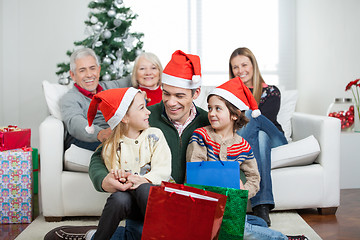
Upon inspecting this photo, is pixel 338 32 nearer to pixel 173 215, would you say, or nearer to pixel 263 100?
pixel 263 100

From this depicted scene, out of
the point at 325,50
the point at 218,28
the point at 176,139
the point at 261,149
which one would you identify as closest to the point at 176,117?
the point at 176,139

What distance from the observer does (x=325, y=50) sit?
4.44 meters

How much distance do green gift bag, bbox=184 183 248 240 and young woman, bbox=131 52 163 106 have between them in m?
1.35

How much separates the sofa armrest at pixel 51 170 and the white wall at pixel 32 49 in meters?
2.80

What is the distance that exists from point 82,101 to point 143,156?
1.07 metres

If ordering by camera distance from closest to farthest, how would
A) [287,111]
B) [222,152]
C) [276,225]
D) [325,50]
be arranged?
[222,152], [276,225], [287,111], [325,50]

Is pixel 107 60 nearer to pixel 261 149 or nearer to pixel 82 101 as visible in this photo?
pixel 82 101

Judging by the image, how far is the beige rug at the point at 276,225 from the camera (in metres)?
2.31

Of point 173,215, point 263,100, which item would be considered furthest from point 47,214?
point 263,100

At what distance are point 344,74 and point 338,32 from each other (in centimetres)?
44

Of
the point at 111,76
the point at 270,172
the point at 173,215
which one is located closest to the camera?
the point at 173,215

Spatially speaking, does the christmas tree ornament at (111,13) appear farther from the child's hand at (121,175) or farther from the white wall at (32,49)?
the child's hand at (121,175)

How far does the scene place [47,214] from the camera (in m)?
2.58

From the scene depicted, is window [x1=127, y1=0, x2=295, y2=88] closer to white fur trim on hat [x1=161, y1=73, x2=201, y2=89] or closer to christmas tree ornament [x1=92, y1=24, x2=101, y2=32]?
christmas tree ornament [x1=92, y1=24, x2=101, y2=32]
